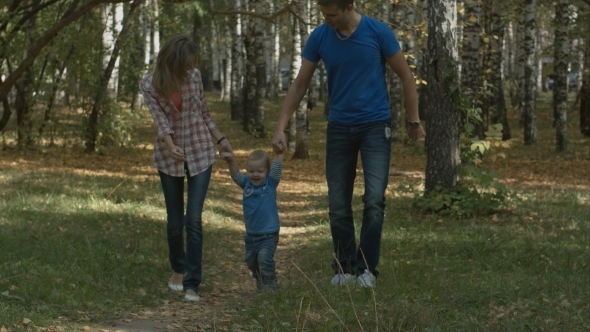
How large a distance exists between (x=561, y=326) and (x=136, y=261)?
13.7 ft

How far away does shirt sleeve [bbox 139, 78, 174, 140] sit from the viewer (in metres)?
7.22

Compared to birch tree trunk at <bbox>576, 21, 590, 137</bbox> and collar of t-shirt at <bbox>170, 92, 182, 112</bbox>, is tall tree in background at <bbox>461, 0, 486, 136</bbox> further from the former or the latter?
birch tree trunk at <bbox>576, 21, 590, 137</bbox>

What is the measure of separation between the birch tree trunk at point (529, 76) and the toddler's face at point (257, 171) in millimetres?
19997

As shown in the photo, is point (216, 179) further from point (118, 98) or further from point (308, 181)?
point (118, 98)

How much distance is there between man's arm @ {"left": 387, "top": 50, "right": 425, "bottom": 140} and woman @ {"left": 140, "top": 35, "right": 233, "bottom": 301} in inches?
53.9

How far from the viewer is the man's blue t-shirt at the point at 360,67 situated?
6984 mm

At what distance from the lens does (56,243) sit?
A: 898 cm

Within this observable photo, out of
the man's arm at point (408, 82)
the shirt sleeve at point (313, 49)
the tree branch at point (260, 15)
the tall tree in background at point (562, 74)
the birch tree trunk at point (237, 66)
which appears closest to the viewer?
the man's arm at point (408, 82)

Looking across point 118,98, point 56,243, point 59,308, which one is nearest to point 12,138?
point 118,98


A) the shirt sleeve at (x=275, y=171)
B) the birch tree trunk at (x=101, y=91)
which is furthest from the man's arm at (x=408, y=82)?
the birch tree trunk at (x=101, y=91)

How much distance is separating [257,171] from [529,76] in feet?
70.1

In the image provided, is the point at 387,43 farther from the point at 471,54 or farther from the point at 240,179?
the point at 471,54

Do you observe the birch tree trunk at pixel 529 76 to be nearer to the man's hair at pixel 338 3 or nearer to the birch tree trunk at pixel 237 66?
the birch tree trunk at pixel 237 66

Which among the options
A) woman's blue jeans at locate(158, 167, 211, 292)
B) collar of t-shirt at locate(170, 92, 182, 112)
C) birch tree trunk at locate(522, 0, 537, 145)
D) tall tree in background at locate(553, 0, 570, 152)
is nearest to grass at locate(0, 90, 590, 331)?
woman's blue jeans at locate(158, 167, 211, 292)
